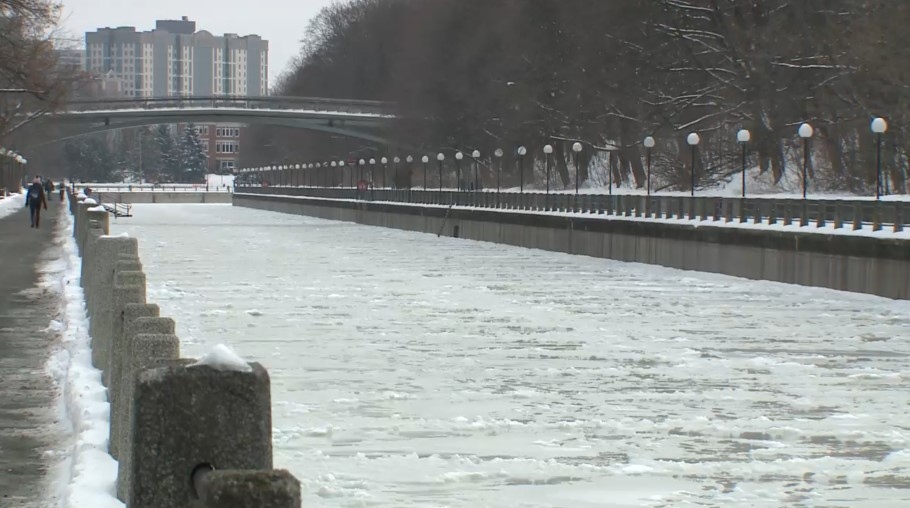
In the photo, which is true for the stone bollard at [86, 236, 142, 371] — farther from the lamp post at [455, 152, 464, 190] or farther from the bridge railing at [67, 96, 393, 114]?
the bridge railing at [67, 96, 393, 114]

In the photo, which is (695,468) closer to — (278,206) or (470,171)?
(470,171)

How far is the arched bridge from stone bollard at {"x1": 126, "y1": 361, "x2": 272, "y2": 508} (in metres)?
119

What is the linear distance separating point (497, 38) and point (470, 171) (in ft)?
72.0

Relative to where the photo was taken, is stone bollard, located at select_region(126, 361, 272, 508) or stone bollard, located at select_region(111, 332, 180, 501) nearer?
stone bollard, located at select_region(126, 361, 272, 508)

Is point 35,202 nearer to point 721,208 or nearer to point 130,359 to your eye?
point 721,208

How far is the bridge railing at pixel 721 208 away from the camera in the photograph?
3334 centimetres

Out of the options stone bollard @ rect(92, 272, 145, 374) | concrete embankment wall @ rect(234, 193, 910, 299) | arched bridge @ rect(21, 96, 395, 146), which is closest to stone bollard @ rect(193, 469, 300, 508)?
stone bollard @ rect(92, 272, 145, 374)

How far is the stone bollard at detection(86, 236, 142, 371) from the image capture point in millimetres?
15444

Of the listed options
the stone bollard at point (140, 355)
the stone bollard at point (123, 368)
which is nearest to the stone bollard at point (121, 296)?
the stone bollard at point (123, 368)

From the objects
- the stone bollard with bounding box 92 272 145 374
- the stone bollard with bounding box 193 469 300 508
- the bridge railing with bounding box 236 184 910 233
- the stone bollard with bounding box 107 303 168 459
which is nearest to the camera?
the stone bollard with bounding box 193 469 300 508

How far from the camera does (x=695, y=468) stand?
13.2 m

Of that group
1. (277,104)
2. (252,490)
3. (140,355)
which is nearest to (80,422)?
(140,355)

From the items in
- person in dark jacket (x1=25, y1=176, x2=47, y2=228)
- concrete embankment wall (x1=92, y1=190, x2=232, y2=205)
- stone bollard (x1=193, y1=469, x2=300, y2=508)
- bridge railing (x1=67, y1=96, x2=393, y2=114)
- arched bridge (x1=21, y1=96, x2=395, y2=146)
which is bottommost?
concrete embankment wall (x1=92, y1=190, x2=232, y2=205)

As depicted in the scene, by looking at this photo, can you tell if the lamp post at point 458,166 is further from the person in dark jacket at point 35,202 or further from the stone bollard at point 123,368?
the stone bollard at point 123,368
